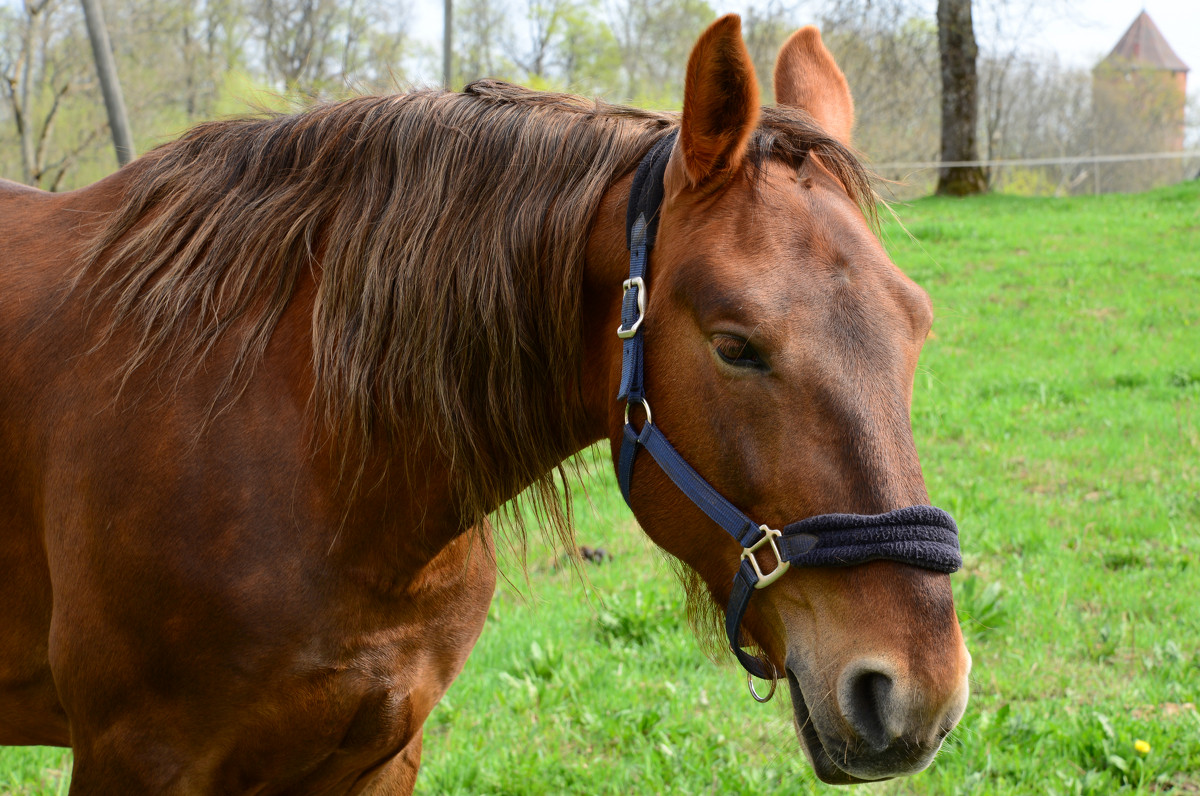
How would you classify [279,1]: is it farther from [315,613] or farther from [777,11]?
[315,613]

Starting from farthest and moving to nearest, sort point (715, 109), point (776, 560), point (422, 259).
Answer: point (422, 259)
point (715, 109)
point (776, 560)

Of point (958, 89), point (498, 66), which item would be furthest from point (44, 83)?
point (958, 89)

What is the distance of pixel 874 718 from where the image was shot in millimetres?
1447

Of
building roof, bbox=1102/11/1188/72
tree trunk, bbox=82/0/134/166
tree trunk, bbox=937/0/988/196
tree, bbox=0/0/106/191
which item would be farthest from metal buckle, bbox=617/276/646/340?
building roof, bbox=1102/11/1188/72

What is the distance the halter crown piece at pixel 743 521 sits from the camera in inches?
55.6

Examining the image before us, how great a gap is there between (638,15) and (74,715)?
3578 cm

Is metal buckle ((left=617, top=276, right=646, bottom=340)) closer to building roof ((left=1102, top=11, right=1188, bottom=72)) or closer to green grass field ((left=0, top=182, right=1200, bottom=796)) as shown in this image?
green grass field ((left=0, top=182, right=1200, bottom=796))

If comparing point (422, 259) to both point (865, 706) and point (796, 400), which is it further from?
point (865, 706)

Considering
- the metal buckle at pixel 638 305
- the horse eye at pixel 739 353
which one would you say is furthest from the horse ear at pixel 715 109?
the horse eye at pixel 739 353

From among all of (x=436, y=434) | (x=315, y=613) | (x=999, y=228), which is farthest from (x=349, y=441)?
(x=999, y=228)

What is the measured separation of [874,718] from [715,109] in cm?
109

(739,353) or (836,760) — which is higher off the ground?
(739,353)

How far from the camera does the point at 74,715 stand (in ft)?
6.14

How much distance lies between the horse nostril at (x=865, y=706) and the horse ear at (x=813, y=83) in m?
1.23
